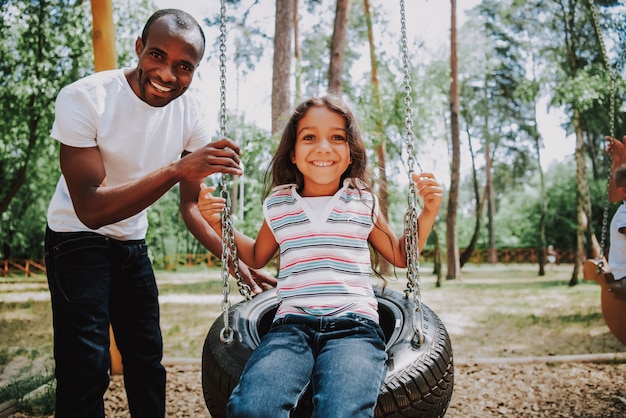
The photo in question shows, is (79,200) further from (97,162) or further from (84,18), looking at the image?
(84,18)

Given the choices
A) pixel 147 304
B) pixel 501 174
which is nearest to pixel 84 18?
pixel 147 304

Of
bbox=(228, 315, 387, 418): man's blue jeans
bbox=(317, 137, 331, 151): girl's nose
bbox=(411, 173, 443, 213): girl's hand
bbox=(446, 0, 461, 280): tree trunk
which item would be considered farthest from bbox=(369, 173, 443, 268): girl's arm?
bbox=(446, 0, 461, 280): tree trunk

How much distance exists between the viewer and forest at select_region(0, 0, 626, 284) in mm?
9062

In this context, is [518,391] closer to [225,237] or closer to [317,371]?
[317,371]

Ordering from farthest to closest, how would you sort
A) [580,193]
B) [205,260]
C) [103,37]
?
1. [205,260]
2. [580,193]
3. [103,37]

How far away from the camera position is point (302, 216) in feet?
6.70

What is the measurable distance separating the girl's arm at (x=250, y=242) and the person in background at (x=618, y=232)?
113 inches

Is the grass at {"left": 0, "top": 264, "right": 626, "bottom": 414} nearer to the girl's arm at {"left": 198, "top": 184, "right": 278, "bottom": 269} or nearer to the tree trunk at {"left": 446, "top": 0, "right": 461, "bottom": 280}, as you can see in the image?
the girl's arm at {"left": 198, "top": 184, "right": 278, "bottom": 269}

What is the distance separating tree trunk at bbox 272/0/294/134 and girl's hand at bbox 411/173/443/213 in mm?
6138

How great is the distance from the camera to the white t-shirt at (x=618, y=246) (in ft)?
12.3

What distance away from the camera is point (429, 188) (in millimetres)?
1980

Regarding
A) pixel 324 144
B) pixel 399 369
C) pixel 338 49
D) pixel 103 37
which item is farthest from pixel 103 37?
pixel 338 49

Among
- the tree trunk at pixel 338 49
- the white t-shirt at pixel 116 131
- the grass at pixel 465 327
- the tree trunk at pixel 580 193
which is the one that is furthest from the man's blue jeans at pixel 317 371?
the tree trunk at pixel 580 193

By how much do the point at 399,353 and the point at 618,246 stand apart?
291cm
